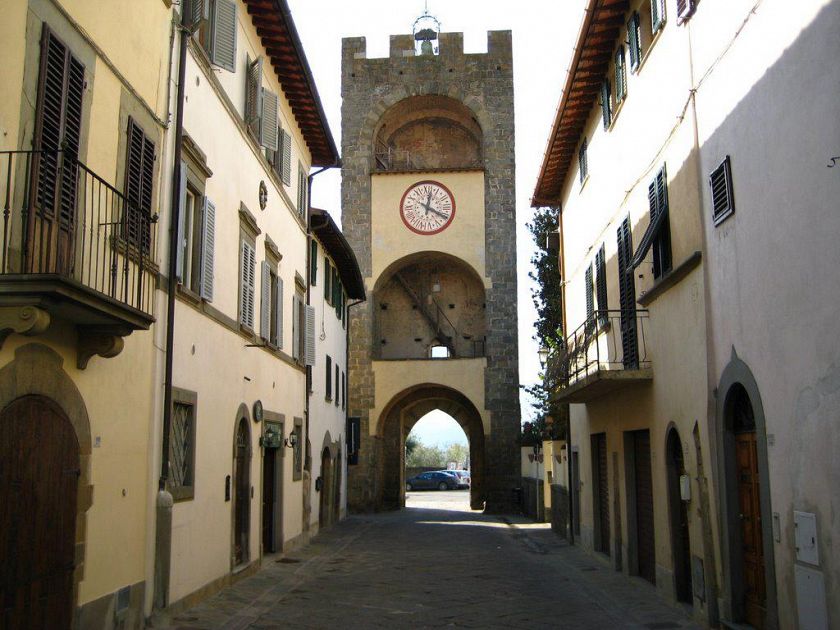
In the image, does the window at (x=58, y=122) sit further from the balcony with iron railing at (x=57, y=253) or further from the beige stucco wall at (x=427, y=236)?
the beige stucco wall at (x=427, y=236)

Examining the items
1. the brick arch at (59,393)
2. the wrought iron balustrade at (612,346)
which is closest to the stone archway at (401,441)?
the wrought iron balustrade at (612,346)

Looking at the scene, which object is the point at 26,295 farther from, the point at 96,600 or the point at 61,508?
the point at 96,600

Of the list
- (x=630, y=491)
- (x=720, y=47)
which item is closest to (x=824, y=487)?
(x=720, y=47)

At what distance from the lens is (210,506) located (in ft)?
42.1

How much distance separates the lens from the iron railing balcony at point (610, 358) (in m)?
13.0

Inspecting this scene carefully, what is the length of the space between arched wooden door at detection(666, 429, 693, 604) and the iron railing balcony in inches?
43.8

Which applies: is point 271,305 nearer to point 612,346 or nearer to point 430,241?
point 612,346

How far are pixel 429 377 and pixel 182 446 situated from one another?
23.1m

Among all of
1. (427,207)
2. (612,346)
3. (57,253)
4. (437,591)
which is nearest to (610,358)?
(612,346)

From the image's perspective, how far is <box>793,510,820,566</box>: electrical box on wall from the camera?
7.31 meters

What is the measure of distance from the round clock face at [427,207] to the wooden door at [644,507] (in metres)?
20.9

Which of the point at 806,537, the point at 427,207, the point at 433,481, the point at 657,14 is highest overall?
the point at 427,207

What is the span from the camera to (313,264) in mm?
23484

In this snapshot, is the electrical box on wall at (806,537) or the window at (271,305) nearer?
the electrical box on wall at (806,537)
